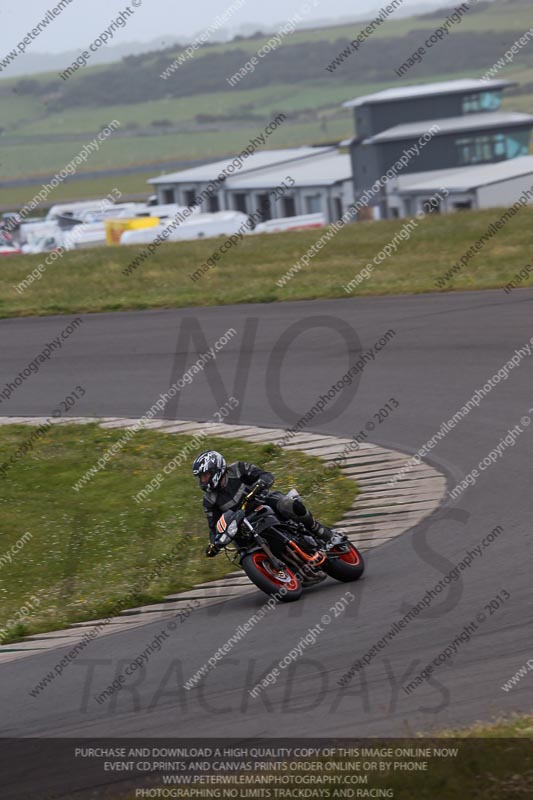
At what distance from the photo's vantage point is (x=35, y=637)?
9672 mm

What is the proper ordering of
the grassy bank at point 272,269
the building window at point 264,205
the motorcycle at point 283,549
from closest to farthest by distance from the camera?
1. the motorcycle at point 283,549
2. the grassy bank at point 272,269
3. the building window at point 264,205

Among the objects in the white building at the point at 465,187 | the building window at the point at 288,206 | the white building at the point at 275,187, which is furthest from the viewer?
the building window at the point at 288,206

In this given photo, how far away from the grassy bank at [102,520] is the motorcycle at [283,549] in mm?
1112

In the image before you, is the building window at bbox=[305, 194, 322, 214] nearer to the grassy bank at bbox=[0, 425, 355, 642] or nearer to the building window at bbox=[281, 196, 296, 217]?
the building window at bbox=[281, 196, 296, 217]

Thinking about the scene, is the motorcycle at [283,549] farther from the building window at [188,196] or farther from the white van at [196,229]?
the building window at [188,196]

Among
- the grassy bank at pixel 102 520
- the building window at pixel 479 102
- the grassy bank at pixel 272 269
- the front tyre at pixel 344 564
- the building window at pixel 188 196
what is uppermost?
the front tyre at pixel 344 564

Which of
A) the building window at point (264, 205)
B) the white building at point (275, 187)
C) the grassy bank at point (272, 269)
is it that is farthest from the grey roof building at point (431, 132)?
the grassy bank at point (272, 269)

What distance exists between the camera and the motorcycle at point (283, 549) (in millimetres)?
9430

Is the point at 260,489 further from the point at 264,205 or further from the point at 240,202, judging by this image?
the point at 240,202

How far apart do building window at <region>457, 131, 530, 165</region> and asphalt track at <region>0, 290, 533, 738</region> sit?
4361 centimetres

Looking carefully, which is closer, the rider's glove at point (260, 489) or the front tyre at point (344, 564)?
the front tyre at point (344, 564)

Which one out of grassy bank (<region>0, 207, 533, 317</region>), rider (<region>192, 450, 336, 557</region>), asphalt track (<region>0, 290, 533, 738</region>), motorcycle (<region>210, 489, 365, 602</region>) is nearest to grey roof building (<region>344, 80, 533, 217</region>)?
grassy bank (<region>0, 207, 533, 317</region>)

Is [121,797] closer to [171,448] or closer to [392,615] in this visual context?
[392,615]

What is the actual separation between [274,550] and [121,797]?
3706mm
